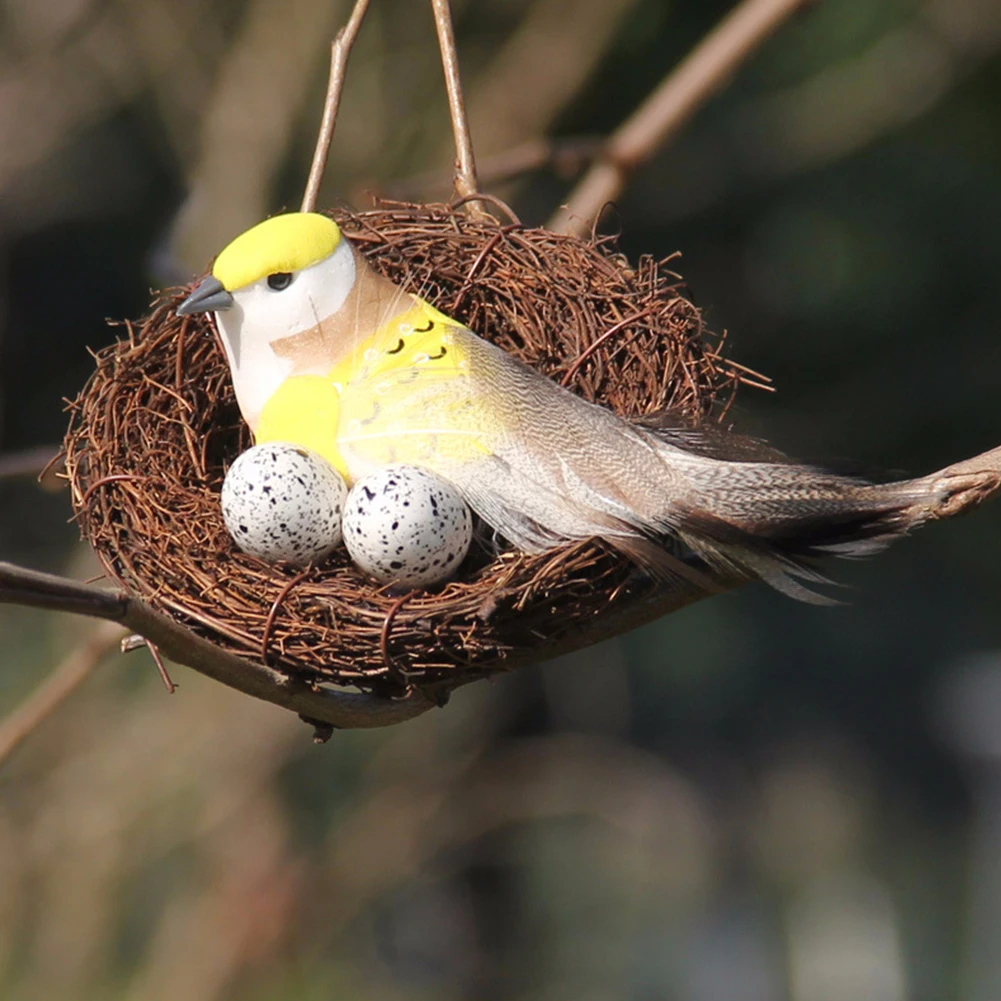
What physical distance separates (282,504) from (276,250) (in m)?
0.46

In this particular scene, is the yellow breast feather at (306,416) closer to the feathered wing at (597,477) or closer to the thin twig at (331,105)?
the feathered wing at (597,477)

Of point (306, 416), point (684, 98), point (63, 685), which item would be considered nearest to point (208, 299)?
point (306, 416)

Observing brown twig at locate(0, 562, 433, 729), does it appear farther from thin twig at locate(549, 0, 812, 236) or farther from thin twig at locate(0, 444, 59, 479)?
thin twig at locate(549, 0, 812, 236)

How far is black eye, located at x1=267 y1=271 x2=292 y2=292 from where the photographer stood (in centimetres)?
245

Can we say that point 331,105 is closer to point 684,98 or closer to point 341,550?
point 341,550

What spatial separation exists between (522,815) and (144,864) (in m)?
1.86

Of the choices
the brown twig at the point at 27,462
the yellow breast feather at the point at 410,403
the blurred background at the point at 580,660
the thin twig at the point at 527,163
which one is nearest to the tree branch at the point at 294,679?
the yellow breast feather at the point at 410,403

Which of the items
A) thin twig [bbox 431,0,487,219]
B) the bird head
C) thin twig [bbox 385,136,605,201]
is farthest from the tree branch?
thin twig [bbox 385,136,605,201]

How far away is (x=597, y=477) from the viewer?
2.27 m

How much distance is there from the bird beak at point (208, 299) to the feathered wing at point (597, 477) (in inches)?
10.2

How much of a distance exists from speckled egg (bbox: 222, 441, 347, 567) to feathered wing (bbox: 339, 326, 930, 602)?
115 mm

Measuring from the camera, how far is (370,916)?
22.9 ft

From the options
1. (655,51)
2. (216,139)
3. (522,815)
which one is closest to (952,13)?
(655,51)

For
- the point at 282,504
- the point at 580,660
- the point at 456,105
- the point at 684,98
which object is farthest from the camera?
the point at 580,660
